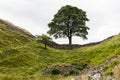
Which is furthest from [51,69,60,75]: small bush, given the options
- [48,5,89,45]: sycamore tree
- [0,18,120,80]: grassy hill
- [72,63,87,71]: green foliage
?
[48,5,89,45]: sycamore tree

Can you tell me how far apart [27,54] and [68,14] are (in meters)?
31.9

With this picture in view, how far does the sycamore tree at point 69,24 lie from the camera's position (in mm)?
100062

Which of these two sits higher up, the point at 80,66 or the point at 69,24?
the point at 69,24

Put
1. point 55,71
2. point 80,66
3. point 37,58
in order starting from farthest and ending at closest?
point 37,58 → point 80,66 → point 55,71

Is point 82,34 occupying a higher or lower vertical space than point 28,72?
higher

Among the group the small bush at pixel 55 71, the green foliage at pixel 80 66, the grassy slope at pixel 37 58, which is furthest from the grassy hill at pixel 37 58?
the small bush at pixel 55 71

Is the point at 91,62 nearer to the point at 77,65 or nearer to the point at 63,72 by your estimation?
the point at 77,65

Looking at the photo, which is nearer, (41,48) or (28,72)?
(28,72)

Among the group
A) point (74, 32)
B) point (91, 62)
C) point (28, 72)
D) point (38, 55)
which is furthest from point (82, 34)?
point (28, 72)

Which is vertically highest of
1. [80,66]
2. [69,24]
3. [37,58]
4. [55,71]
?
[69,24]

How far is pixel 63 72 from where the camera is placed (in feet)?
185

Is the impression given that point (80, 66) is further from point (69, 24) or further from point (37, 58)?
point (69, 24)

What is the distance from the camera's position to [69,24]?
101 metres

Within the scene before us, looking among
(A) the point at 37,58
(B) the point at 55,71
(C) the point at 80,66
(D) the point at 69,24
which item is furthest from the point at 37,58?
(D) the point at 69,24
